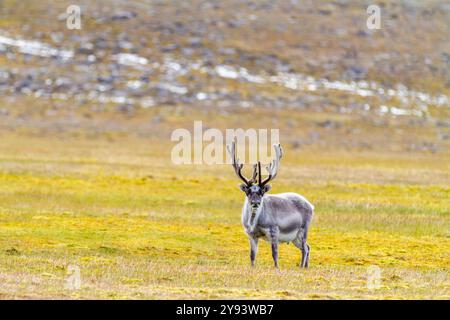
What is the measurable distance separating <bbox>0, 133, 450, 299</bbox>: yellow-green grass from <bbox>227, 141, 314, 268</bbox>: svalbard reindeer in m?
0.67

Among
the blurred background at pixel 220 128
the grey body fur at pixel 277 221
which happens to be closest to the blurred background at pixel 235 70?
the blurred background at pixel 220 128

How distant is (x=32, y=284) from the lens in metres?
18.0

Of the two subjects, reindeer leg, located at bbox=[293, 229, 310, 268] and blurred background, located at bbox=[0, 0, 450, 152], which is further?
blurred background, located at bbox=[0, 0, 450, 152]

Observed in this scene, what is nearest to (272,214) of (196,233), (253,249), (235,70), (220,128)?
(253,249)

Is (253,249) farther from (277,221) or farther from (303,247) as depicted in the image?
(303,247)

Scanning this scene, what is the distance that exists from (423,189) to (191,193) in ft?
36.7

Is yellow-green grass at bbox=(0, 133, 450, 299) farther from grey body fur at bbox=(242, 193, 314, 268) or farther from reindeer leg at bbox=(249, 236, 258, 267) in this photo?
grey body fur at bbox=(242, 193, 314, 268)

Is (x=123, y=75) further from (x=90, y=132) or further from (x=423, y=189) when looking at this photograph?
(x=423, y=189)

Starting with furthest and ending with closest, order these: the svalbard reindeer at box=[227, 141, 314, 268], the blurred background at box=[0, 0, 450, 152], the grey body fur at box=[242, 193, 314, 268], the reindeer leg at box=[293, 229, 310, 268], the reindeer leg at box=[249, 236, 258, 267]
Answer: the blurred background at box=[0, 0, 450, 152] → the reindeer leg at box=[293, 229, 310, 268] → the reindeer leg at box=[249, 236, 258, 267] → the grey body fur at box=[242, 193, 314, 268] → the svalbard reindeer at box=[227, 141, 314, 268]

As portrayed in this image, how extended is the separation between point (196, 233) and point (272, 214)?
768 centimetres

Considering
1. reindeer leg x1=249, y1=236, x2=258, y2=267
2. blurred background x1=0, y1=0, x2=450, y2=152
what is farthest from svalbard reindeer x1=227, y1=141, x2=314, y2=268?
blurred background x1=0, y1=0, x2=450, y2=152

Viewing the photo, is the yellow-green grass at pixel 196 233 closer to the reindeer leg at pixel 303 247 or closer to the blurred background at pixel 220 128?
the blurred background at pixel 220 128

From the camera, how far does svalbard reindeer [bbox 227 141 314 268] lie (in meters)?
20.8
